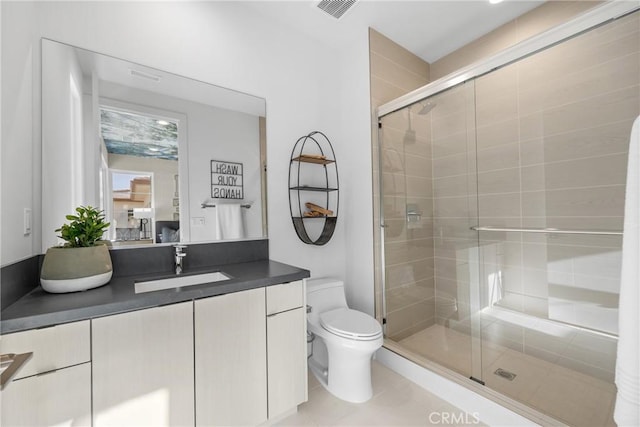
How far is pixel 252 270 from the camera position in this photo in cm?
158

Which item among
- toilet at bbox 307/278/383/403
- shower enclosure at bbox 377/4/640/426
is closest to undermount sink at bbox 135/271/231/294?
toilet at bbox 307/278/383/403

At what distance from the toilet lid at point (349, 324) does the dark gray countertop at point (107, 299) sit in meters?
0.44

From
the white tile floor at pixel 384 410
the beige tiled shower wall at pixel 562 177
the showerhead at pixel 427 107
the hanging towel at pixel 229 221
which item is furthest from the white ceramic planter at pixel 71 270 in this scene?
the beige tiled shower wall at pixel 562 177

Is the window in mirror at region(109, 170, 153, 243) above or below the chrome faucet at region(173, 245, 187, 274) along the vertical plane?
above

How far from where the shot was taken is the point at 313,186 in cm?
225

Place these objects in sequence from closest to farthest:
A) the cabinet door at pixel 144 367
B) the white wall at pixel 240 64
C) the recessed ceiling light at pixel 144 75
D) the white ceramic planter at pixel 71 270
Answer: the cabinet door at pixel 144 367, the white ceramic planter at pixel 71 270, the white wall at pixel 240 64, the recessed ceiling light at pixel 144 75

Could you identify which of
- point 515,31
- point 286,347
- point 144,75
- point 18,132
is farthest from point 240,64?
point 515,31

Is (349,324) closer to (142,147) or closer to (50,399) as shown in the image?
(50,399)

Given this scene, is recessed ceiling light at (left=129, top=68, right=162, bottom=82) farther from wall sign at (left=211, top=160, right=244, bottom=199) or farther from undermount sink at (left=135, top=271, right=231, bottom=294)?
undermount sink at (left=135, top=271, right=231, bottom=294)

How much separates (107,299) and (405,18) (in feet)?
8.62

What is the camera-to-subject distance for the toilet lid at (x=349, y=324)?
5.20 feet

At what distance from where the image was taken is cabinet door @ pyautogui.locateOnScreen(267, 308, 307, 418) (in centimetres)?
139

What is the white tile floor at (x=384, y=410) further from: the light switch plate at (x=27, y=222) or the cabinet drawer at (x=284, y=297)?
the light switch plate at (x=27, y=222)

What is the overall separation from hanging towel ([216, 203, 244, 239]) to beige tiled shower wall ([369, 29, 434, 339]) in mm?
1073
